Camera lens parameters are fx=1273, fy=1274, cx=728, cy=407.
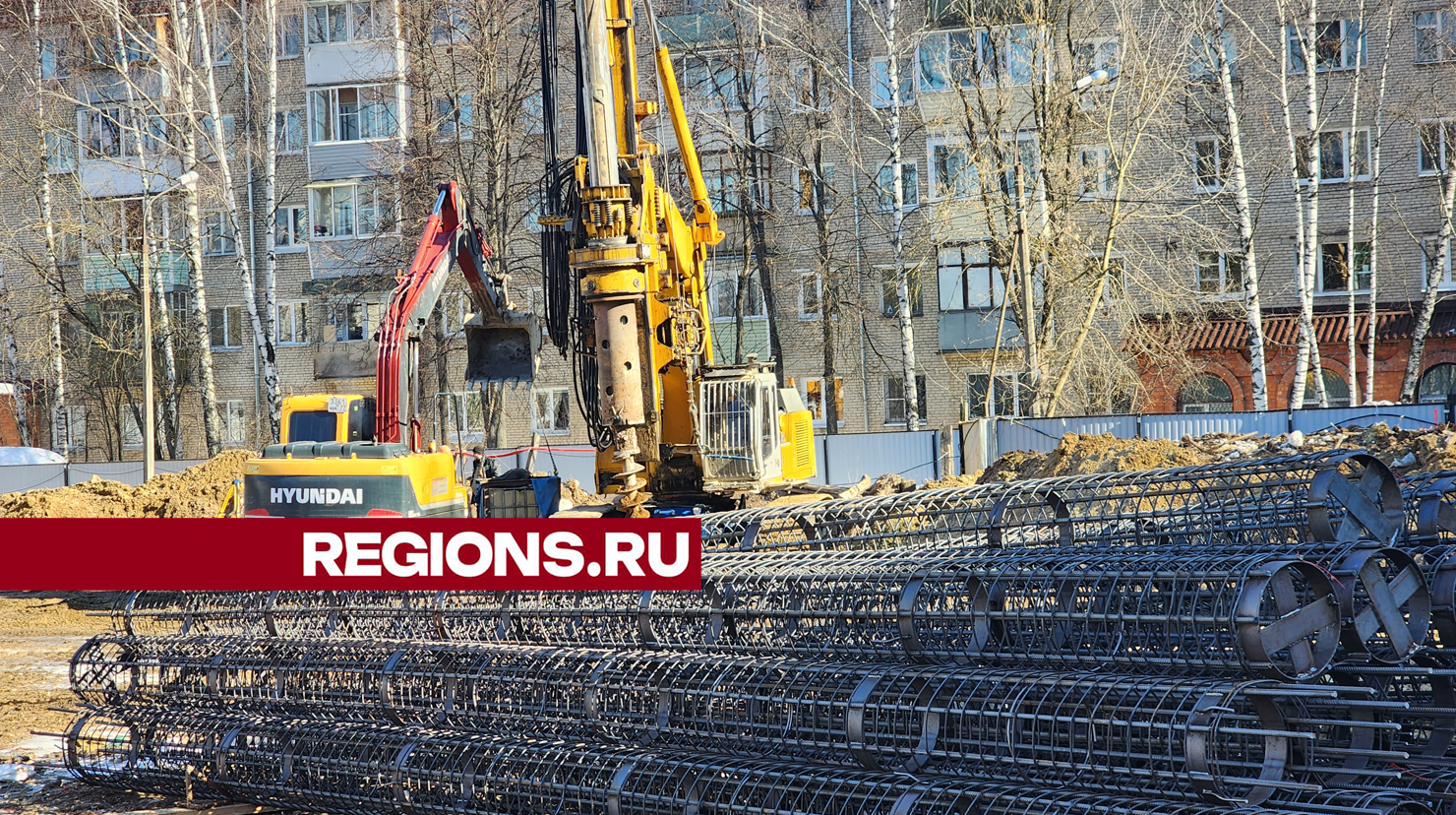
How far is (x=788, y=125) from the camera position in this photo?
32312mm

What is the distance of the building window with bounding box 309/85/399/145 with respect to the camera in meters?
35.3

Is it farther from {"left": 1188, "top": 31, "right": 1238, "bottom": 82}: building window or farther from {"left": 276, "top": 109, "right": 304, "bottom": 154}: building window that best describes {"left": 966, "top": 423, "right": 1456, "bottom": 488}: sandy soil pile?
{"left": 276, "top": 109, "right": 304, "bottom": 154}: building window

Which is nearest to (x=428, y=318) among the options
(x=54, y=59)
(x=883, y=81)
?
(x=883, y=81)

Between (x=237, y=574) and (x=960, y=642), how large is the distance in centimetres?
470

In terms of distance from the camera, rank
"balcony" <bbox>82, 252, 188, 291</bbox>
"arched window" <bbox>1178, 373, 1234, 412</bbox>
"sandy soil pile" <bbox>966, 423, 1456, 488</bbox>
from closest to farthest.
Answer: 1. "sandy soil pile" <bbox>966, 423, 1456, 488</bbox>
2. "arched window" <bbox>1178, 373, 1234, 412</bbox>
3. "balcony" <bbox>82, 252, 188, 291</bbox>

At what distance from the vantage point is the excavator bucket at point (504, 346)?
13477 millimetres

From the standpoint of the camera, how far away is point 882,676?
527 cm

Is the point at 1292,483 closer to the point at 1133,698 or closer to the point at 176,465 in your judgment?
the point at 1133,698

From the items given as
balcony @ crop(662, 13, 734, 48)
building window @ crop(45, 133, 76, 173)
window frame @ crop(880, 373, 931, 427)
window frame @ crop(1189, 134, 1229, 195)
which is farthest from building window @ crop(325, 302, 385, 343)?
window frame @ crop(1189, 134, 1229, 195)

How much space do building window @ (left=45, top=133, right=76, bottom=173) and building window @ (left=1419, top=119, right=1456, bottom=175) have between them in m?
33.0

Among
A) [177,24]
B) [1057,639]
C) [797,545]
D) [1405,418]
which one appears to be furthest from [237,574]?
[177,24]

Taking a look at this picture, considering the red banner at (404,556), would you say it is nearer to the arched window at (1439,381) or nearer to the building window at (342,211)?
the building window at (342,211)

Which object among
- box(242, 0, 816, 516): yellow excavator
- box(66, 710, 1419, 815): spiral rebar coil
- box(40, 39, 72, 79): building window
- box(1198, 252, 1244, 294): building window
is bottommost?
box(66, 710, 1419, 815): spiral rebar coil

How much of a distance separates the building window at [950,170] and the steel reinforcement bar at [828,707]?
2130 cm
